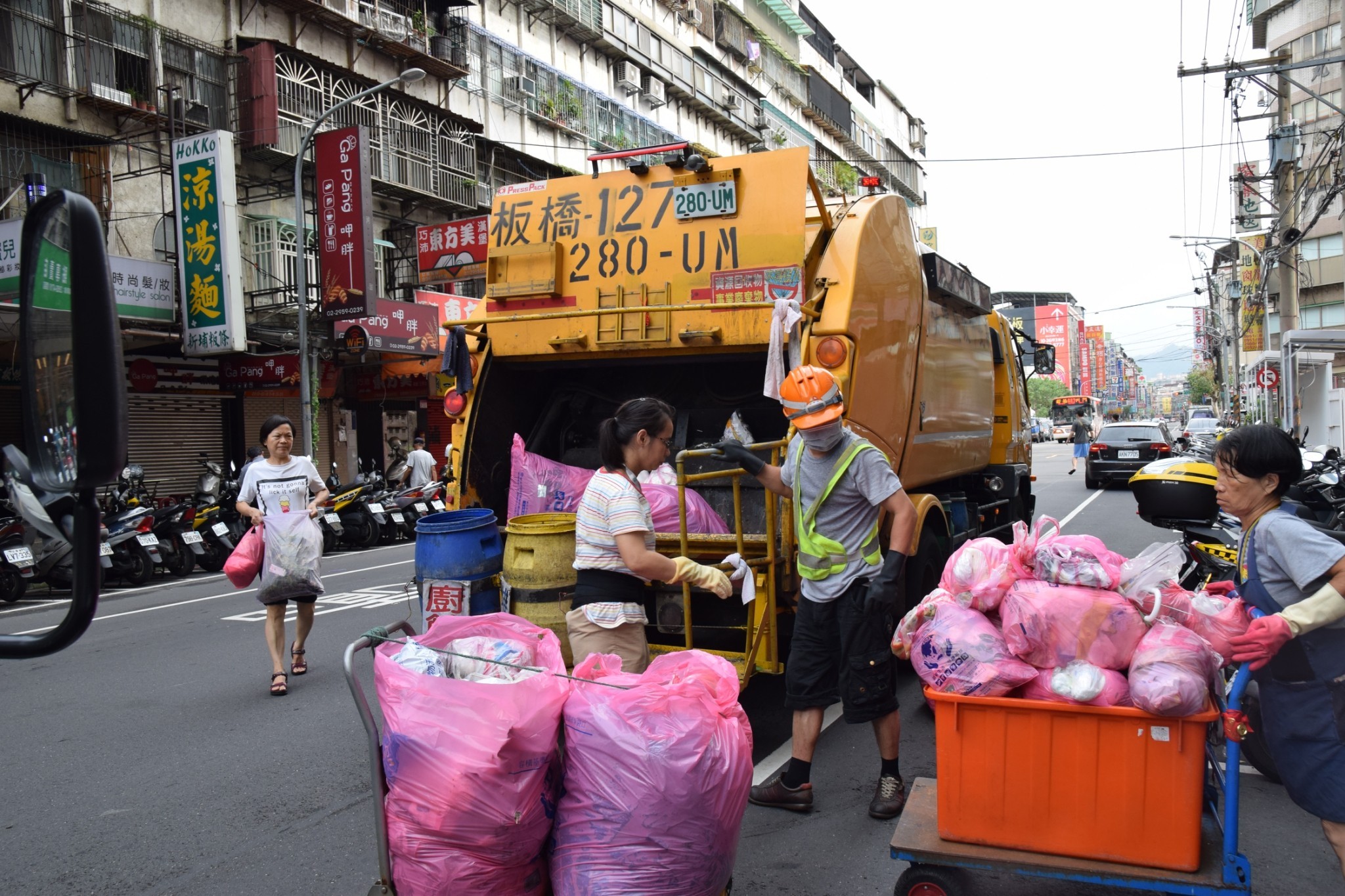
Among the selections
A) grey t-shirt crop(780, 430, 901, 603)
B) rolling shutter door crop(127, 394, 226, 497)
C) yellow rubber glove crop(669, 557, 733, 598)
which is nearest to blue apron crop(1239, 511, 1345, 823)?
grey t-shirt crop(780, 430, 901, 603)

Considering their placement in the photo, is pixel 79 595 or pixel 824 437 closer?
pixel 79 595

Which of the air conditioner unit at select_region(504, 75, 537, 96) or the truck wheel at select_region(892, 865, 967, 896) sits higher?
the air conditioner unit at select_region(504, 75, 537, 96)

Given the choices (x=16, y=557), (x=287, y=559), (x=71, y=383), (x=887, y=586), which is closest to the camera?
(x=71, y=383)

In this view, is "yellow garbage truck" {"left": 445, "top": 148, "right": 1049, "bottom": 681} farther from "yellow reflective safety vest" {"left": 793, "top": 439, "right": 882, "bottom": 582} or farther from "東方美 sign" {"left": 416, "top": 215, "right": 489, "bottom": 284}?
"東方美 sign" {"left": 416, "top": 215, "right": 489, "bottom": 284}

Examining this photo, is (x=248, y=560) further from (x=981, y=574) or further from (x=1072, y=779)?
(x=1072, y=779)

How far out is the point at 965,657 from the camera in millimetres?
2836

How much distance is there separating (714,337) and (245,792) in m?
2.98

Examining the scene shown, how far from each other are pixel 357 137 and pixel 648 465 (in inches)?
556

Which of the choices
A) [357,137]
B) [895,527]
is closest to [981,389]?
[895,527]

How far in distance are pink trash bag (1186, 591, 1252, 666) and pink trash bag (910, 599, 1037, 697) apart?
0.47 meters

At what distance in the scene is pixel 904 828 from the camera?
9.65ft

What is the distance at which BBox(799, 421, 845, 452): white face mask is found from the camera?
369 cm

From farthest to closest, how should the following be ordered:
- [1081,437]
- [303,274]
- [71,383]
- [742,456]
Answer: [1081,437], [303,274], [742,456], [71,383]

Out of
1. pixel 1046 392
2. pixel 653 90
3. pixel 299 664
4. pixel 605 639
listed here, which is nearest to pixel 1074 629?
pixel 605 639
